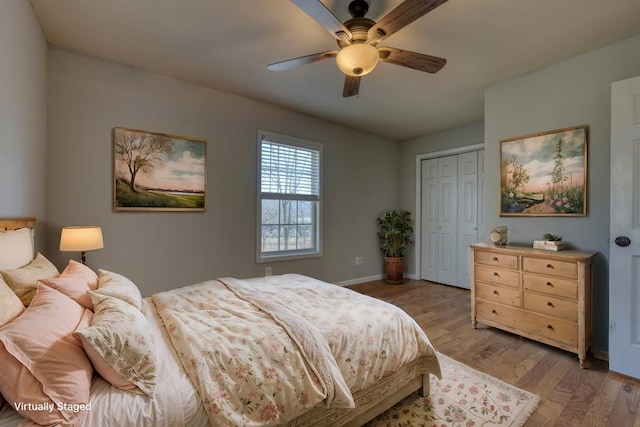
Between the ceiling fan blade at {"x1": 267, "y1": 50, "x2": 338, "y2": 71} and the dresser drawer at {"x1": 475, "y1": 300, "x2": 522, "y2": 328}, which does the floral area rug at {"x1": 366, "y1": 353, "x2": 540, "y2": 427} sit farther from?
the ceiling fan blade at {"x1": 267, "y1": 50, "x2": 338, "y2": 71}

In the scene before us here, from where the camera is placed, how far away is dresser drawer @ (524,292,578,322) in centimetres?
225

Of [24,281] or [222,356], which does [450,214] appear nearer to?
[222,356]

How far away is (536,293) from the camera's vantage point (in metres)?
2.46

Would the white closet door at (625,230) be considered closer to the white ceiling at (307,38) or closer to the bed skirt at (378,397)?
the white ceiling at (307,38)

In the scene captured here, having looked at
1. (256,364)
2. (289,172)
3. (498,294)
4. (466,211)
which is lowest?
(498,294)

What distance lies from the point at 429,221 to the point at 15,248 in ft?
15.9

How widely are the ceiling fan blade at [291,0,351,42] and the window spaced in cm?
202

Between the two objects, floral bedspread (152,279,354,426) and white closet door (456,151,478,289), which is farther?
white closet door (456,151,478,289)

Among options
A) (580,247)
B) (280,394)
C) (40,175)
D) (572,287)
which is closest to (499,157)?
(580,247)

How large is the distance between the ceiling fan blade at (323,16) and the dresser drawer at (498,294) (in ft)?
8.34

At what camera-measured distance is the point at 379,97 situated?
3.34 metres

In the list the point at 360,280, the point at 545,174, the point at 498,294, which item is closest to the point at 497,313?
the point at 498,294

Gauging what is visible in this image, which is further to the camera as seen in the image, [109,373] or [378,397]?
[378,397]

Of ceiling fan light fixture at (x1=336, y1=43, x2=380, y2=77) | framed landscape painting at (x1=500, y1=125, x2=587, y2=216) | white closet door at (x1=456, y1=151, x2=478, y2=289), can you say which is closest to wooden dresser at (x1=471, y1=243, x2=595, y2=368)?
framed landscape painting at (x1=500, y1=125, x2=587, y2=216)
